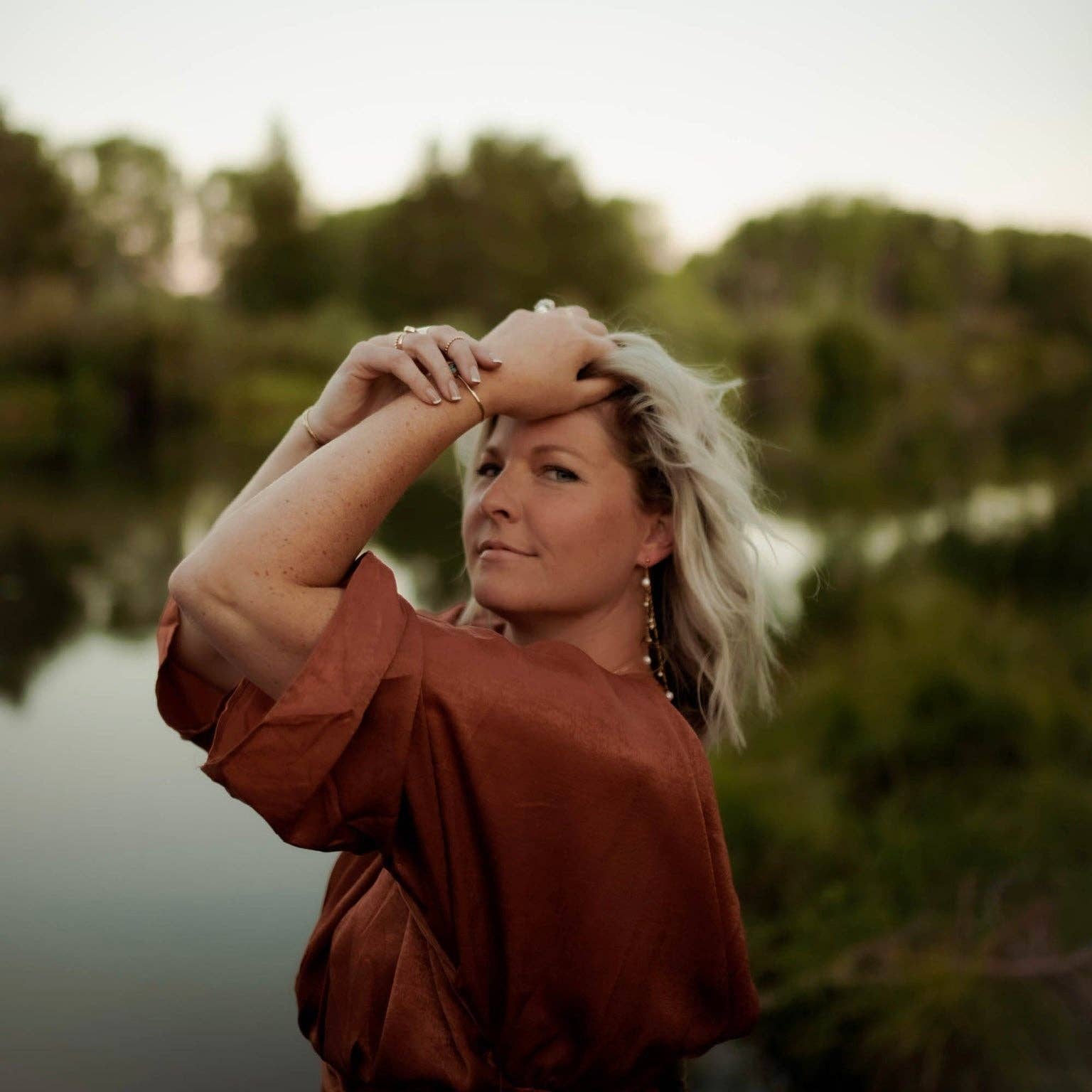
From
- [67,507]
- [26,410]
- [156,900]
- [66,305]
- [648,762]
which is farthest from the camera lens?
[66,305]

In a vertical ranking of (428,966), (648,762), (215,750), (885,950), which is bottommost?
(885,950)

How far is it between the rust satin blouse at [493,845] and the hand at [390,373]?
268 millimetres

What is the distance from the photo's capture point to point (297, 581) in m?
1.29

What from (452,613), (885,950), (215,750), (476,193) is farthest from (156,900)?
(476,193)

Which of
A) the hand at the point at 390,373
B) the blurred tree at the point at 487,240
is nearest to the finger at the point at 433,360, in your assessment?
the hand at the point at 390,373

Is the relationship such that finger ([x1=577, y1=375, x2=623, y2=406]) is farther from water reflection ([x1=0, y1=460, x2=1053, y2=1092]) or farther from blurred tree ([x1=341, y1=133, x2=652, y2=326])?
blurred tree ([x1=341, y1=133, x2=652, y2=326])

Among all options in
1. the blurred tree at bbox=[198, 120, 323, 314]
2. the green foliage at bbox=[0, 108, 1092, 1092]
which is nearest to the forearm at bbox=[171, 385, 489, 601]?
the green foliage at bbox=[0, 108, 1092, 1092]

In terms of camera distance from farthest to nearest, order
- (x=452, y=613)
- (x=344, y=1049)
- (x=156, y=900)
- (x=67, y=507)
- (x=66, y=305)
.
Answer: (x=66, y=305) → (x=67, y=507) → (x=156, y=900) → (x=452, y=613) → (x=344, y=1049)

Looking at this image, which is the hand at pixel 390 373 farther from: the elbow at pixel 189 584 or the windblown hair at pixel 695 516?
the elbow at pixel 189 584

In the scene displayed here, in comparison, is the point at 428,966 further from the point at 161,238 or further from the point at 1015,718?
the point at 161,238

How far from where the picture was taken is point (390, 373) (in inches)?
63.1

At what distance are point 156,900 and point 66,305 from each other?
16.0 m

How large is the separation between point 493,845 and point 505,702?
170 millimetres

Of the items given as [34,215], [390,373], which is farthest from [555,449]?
[34,215]
